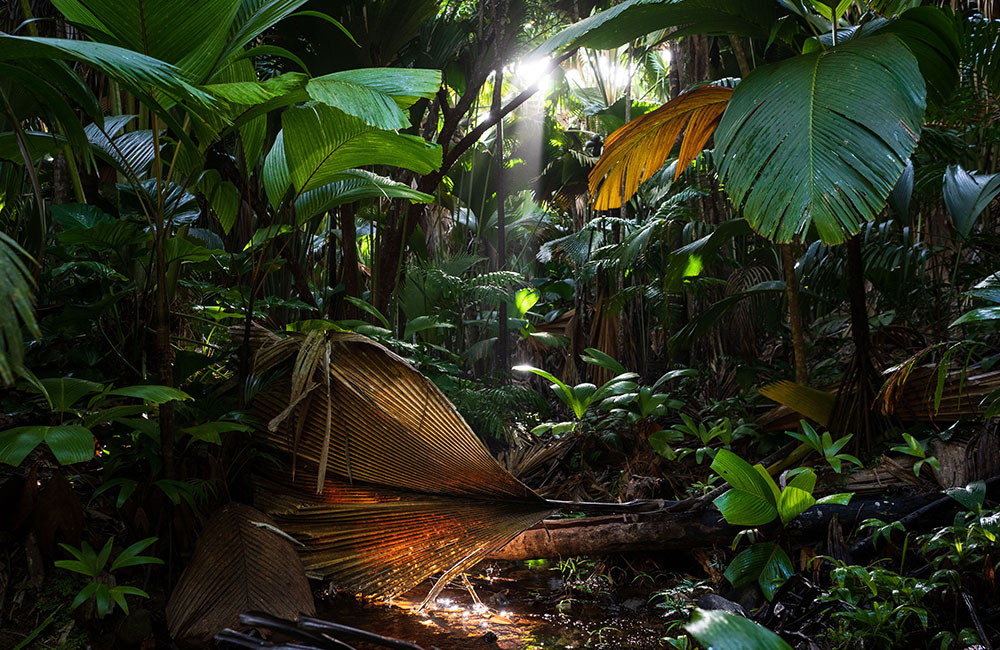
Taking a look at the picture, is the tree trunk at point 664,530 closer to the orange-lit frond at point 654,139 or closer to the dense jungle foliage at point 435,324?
the dense jungle foliage at point 435,324

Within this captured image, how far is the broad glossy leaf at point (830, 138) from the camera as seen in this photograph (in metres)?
1.61

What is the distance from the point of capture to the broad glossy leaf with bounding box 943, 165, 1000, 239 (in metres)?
1.95

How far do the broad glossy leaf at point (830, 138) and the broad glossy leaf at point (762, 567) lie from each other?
861mm

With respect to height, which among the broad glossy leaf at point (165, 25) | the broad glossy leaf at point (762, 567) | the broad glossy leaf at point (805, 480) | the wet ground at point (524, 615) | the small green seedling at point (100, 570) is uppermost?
the broad glossy leaf at point (165, 25)

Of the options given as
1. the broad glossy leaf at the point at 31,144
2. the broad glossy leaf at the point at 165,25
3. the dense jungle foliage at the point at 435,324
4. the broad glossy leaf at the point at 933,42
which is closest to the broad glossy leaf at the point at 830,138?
the dense jungle foliage at the point at 435,324

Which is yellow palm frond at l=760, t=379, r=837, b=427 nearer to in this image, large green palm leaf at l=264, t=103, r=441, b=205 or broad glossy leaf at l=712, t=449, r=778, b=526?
broad glossy leaf at l=712, t=449, r=778, b=526

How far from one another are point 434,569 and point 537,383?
138 inches

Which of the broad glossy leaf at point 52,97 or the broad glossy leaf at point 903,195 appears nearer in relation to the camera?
the broad glossy leaf at point 52,97

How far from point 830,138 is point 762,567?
115 centimetres

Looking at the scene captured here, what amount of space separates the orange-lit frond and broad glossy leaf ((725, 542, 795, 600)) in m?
1.43

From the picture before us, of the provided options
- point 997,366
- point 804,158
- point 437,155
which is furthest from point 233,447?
point 997,366

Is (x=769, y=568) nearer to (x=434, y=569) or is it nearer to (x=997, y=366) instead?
(x=434, y=569)

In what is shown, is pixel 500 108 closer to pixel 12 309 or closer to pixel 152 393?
pixel 152 393

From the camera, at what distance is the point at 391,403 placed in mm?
1979
